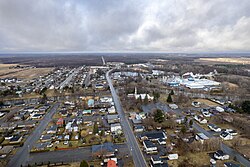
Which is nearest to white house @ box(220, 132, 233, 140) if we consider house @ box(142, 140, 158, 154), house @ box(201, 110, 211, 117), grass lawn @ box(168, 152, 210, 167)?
grass lawn @ box(168, 152, 210, 167)

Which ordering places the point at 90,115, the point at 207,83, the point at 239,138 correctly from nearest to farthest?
the point at 239,138
the point at 90,115
the point at 207,83

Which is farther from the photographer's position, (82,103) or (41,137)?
(82,103)

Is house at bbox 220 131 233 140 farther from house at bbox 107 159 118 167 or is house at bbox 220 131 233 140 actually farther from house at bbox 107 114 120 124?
house at bbox 107 114 120 124

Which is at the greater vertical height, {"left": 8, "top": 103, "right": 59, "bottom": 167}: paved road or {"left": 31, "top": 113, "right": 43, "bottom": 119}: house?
{"left": 31, "top": 113, "right": 43, "bottom": 119}: house

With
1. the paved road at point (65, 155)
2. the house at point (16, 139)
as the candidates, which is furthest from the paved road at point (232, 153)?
the house at point (16, 139)

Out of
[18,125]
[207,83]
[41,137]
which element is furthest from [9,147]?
[207,83]

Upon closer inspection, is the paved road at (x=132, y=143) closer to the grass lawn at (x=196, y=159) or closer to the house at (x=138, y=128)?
the house at (x=138, y=128)

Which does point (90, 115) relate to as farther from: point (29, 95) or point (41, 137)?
point (29, 95)
